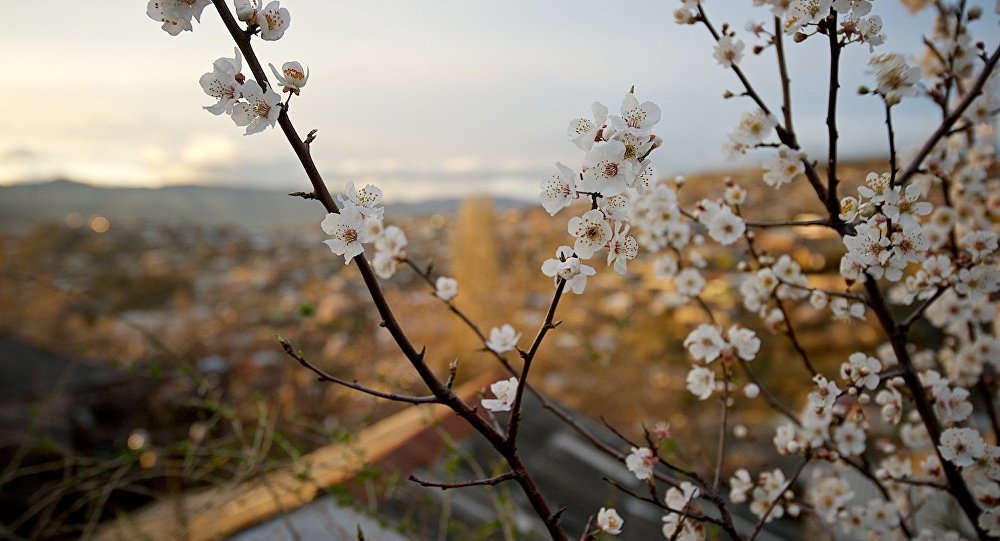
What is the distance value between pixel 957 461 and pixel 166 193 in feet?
42.7

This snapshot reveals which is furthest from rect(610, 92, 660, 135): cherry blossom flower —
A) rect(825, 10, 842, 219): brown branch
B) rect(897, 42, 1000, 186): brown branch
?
rect(897, 42, 1000, 186): brown branch

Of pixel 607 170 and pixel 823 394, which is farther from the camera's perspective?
pixel 823 394

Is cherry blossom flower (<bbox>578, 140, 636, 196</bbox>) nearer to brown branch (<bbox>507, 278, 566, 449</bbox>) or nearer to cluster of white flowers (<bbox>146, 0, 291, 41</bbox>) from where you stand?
brown branch (<bbox>507, 278, 566, 449</bbox>)

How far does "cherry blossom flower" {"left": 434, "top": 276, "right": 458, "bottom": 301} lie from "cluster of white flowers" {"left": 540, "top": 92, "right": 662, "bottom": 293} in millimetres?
343

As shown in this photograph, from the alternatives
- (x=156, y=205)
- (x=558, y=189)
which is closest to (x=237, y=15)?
(x=558, y=189)

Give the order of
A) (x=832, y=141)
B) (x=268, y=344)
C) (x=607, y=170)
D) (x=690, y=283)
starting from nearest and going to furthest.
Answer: (x=607, y=170), (x=832, y=141), (x=690, y=283), (x=268, y=344)

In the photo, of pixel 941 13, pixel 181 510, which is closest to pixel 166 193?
pixel 181 510

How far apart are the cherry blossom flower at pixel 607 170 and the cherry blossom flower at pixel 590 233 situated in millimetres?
33

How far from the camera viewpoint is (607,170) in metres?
0.46

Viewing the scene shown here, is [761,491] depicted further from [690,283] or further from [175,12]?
[175,12]

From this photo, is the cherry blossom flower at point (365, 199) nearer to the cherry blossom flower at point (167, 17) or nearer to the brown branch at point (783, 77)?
the cherry blossom flower at point (167, 17)

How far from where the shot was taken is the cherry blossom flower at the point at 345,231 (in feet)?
1.60

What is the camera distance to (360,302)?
6535 mm

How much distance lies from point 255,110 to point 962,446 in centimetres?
85
